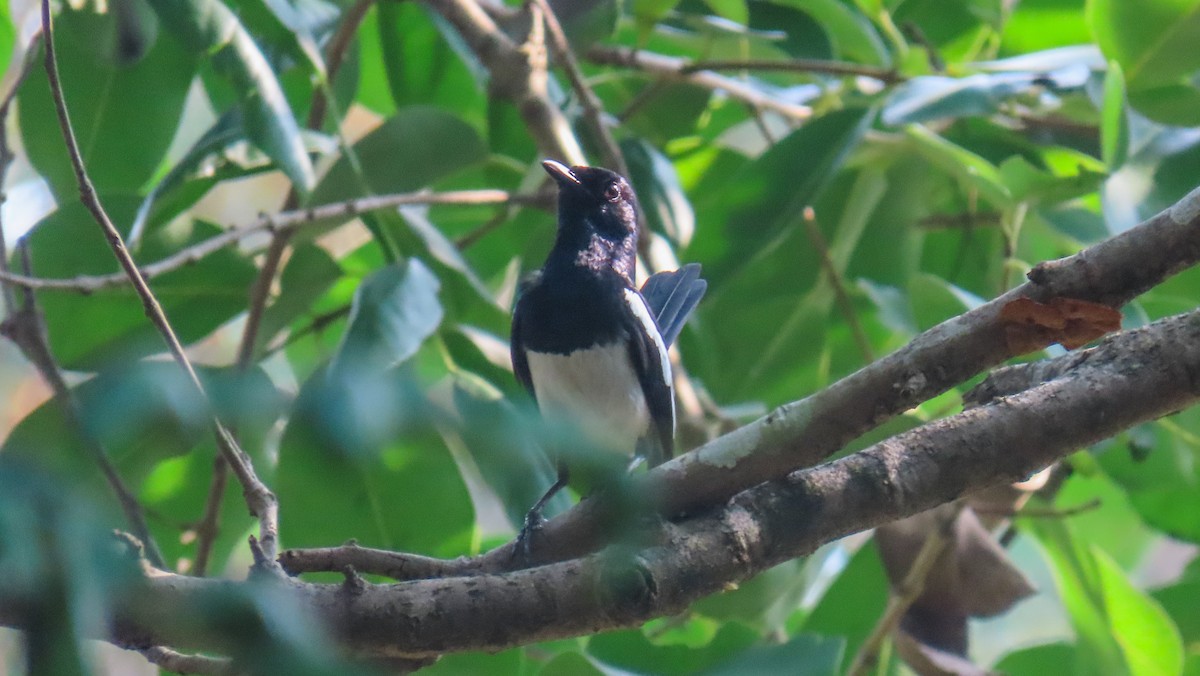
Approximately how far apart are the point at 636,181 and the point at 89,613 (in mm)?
1576

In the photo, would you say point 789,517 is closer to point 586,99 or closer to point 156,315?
point 156,315

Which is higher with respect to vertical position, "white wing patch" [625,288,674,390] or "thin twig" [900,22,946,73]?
"thin twig" [900,22,946,73]

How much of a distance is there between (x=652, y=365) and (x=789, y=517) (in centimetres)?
76

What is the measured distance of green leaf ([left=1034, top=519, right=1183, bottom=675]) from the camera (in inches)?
60.1

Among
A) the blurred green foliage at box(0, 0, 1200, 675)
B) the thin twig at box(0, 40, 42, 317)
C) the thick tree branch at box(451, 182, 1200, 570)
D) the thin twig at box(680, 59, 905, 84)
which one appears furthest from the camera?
the thin twig at box(680, 59, 905, 84)

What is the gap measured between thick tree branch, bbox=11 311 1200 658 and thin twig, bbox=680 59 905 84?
101cm

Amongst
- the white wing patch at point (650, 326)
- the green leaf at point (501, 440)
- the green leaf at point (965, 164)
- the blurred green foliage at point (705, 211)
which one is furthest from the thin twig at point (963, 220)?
the green leaf at point (501, 440)

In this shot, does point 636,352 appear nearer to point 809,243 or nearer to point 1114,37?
point 809,243

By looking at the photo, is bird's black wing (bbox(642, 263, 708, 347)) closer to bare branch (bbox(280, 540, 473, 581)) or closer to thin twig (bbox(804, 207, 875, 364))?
thin twig (bbox(804, 207, 875, 364))

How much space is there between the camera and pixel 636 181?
1.87 metres

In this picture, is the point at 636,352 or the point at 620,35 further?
the point at 620,35

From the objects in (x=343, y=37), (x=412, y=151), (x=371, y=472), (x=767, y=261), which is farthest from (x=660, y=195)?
(x=371, y=472)

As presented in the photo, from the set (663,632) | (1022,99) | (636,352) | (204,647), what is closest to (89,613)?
(204,647)

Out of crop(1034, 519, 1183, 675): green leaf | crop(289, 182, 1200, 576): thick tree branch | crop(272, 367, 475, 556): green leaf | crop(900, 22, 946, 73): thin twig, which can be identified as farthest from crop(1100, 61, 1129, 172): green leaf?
crop(272, 367, 475, 556): green leaf
